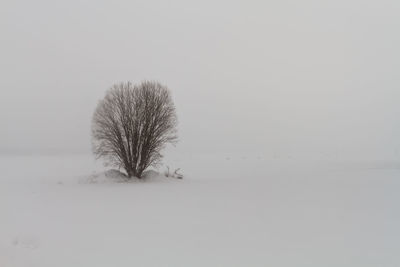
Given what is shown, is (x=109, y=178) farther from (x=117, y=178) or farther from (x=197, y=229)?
(x=197, y=229)

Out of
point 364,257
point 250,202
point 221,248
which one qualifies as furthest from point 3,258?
point 250,202

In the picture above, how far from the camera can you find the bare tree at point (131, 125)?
27.1 metres

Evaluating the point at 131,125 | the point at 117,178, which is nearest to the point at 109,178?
the point at 117,178

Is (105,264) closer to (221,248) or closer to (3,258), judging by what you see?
(3,258)

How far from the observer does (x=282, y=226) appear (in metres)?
11.3

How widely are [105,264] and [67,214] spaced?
5806 mm

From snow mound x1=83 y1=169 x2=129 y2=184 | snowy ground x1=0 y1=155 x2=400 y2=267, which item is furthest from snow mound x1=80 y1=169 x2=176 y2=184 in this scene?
snowy ground x1=0 y1=155 x2=400 y2=267

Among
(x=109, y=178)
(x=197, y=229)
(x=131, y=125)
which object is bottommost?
(x=197, y=229)

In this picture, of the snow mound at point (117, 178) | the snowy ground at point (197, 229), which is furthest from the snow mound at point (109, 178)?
the snowy ground at point (197, 229)

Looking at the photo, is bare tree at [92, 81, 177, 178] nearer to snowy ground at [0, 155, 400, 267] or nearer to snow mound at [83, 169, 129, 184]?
snow mound at [83, 169, 129, 184]

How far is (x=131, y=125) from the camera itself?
89.4ft

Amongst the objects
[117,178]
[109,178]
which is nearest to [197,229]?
[117,178]

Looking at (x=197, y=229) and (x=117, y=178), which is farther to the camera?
(x=117, y=178)

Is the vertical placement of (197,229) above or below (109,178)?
below
